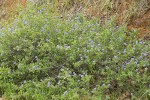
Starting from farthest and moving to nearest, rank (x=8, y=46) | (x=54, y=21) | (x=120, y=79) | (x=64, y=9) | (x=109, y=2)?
(x=64, y=9)
(x=109, y=2)
(x=54, y=21)
(x=8, y=46)
(x=120, y=79)

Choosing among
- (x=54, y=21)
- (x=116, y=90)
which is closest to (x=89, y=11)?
(x=54, y=21)

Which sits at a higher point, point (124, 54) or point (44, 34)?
point (44, 34)

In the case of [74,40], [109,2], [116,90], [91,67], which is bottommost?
[116,90]

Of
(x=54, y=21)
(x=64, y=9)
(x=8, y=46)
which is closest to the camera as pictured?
(x=8, y=46)

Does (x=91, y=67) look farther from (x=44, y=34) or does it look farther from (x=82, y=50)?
(x=44, y=34)

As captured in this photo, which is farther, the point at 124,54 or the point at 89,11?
the point at 89,11

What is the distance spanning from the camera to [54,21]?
5645mm

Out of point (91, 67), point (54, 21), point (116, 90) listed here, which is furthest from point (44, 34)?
point (116, 90)

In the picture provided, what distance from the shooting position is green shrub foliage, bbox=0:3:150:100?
4.56 meters

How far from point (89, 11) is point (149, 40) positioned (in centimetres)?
139

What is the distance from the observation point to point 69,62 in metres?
4.96

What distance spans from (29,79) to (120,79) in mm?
1323

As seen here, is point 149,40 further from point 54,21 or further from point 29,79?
point 29,79

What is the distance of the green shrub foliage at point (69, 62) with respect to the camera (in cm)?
456
